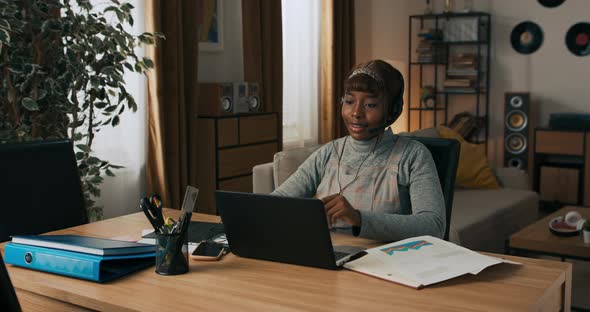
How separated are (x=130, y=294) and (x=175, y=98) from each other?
131 inches

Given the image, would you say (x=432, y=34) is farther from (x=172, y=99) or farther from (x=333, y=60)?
(x=172, y=99)

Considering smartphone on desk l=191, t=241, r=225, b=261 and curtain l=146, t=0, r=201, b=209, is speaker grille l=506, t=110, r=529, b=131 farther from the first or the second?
smartphone on desk l=191, t=241, r=225, b=261

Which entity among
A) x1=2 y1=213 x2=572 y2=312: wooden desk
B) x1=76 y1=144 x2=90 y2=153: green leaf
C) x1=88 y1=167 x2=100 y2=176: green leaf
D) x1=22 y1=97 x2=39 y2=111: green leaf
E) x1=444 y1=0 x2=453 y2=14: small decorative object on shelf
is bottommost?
x1=88 y1=167 x2=100 y2=176: green leaf

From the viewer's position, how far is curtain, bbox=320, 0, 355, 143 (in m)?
6.43

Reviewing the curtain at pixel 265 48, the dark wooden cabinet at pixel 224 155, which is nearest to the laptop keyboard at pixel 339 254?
the dark wooden cabinet at pixel 224 155

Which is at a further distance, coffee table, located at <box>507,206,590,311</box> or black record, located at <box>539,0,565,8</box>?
black record, located at <box>539,0,565,8</box>

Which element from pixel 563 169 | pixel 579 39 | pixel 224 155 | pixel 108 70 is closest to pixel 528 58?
pixel 579 39

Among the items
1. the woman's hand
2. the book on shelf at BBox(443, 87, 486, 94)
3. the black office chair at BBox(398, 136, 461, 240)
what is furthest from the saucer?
the book on shelf at BBox(443, 87, 486, 94)

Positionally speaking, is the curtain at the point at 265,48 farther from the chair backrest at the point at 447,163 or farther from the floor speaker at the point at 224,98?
the chair backrest at the point at 447,163

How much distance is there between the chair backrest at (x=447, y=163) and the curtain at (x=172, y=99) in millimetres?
2646

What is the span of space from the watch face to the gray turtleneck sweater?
115 inches

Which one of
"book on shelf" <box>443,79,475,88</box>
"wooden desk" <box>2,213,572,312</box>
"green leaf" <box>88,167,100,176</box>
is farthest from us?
"book on shelf" <box>443,79,475,88</box>

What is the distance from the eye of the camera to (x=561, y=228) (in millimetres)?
3500

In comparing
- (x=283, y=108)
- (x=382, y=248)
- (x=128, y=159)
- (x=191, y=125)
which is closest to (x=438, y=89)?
(x=283, y=108)
